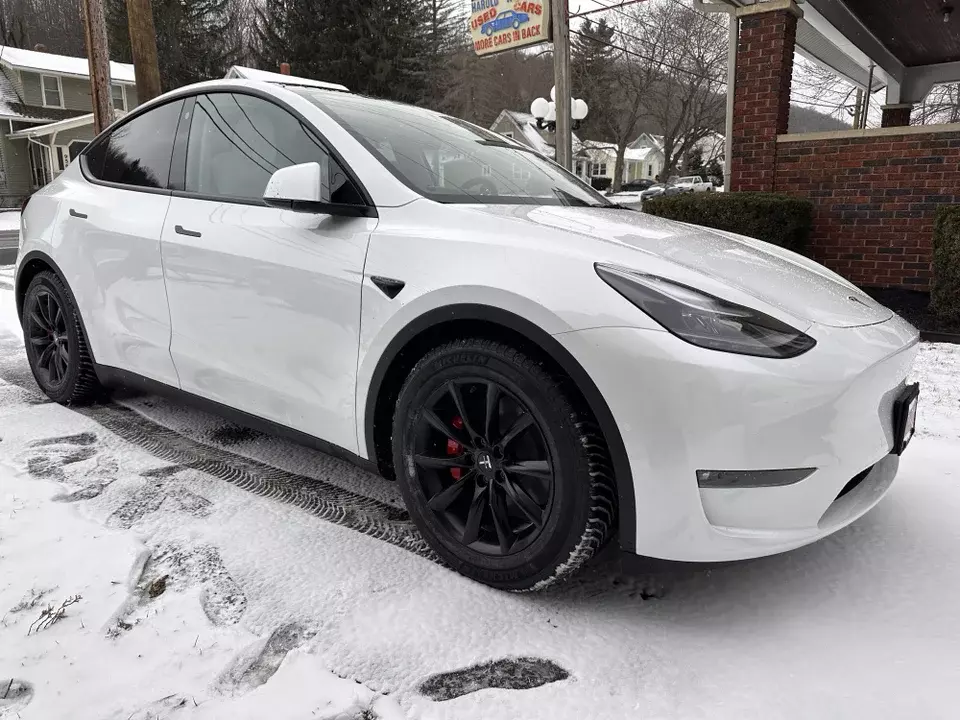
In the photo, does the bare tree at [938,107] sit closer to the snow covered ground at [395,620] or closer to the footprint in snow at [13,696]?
the snow covered ground at [395,620]

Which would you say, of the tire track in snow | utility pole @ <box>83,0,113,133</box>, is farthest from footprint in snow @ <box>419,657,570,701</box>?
utility pole @ <box>83,0,113,133</box>

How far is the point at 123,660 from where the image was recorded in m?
1.75

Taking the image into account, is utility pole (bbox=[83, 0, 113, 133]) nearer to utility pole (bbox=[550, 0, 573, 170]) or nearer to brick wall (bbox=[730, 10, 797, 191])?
utility pole (bbox=[550, 0, 573, 170])

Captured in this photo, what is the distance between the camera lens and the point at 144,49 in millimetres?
9219

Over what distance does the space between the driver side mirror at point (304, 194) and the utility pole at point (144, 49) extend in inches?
325

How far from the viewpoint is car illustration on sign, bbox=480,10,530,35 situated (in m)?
10.1

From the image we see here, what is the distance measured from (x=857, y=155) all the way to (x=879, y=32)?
4.92 m

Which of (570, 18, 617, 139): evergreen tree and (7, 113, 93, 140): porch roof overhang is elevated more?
(570, 18, 617, 139): evergreen tree

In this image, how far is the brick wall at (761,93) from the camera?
717 cm

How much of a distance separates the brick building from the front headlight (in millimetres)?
5676

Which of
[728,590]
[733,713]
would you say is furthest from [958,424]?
[733,713]

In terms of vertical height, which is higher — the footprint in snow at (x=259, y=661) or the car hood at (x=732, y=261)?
the car hood at (x=732, y=261)

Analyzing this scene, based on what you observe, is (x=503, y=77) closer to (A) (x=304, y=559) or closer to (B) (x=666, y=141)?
(B) (x=666, y=141)

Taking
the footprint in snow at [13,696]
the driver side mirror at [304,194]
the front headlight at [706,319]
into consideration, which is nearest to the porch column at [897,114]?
the front headlight at [706,319]
